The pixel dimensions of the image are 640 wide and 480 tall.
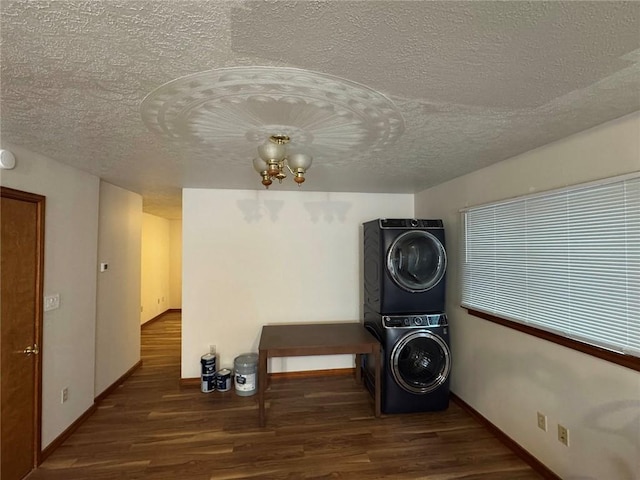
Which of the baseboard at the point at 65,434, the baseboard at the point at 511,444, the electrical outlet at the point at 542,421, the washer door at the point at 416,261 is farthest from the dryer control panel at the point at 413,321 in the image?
the baseboard at the point at 65,434

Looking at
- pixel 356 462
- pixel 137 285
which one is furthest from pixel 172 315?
pixel 356 462

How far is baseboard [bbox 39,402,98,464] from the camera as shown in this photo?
7.12 feet

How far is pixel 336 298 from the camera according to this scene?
12.1ft

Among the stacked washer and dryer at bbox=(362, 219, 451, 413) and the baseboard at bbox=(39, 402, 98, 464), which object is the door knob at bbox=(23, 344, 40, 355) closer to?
the baseboard at bbox=(39, 402, 98, 464)

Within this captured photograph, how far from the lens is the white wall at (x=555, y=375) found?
5.14 ft

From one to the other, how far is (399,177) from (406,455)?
7.76 ft

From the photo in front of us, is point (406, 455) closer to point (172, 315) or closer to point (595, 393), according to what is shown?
point (595, 393)

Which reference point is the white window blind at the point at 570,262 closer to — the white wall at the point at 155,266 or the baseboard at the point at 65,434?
the baseboard at the point at 65,434

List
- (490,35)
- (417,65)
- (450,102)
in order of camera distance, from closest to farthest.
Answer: (490,35) → (417,65) → (450,102)

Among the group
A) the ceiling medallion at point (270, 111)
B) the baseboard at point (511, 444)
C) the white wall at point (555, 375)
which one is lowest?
the baseboard at point (511, 444)

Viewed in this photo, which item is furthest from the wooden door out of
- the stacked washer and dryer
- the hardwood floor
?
the stacked washer and dryer

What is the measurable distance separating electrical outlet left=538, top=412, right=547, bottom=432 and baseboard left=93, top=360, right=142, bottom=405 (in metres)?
3.81

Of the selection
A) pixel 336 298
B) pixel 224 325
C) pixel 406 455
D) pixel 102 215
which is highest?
pixel 102 215

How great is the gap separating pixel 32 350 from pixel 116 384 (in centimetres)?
148
